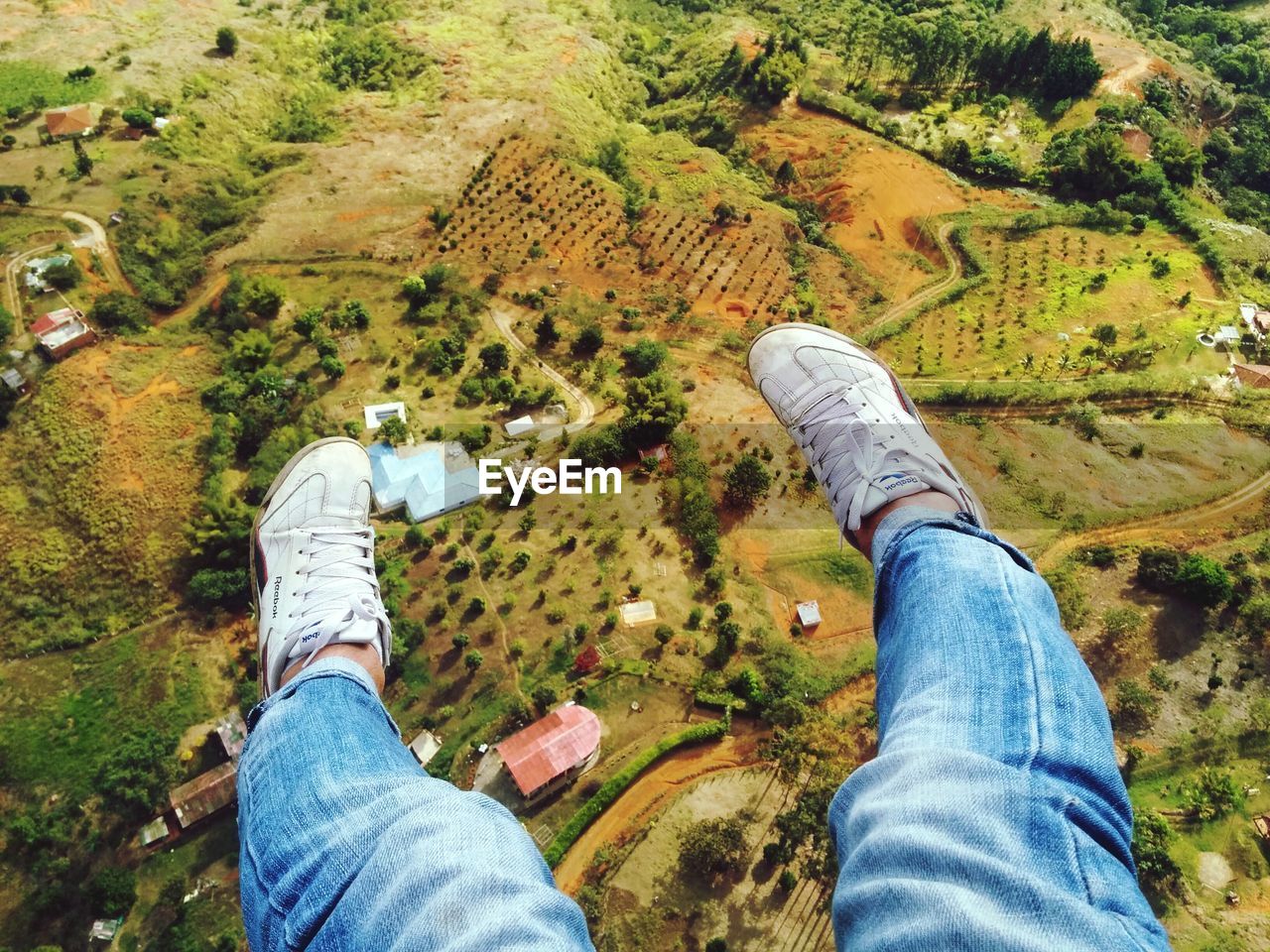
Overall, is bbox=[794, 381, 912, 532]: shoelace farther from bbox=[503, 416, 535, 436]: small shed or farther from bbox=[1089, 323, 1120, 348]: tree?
bbox=[1089, 323, 1120, 348]: tree

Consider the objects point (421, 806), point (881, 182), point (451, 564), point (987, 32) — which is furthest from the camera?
point (987, 32)

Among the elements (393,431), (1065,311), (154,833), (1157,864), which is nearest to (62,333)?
(393,431)

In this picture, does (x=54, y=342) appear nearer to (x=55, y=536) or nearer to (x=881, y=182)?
(x=55, y=536)

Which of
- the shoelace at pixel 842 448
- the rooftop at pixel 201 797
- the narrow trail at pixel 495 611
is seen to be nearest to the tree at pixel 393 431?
the narrow trail at pixel 495 611

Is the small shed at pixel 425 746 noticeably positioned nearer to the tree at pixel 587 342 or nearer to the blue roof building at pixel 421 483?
the blue roof building at pixel 421 483

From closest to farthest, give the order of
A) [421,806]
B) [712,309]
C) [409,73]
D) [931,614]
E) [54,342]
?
[421,806] → [931,614] → [54,342] → [712,309] → [409,73]

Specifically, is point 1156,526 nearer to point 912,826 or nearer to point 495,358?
point 912,826

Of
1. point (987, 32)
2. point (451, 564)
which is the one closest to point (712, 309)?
point (451, 564)
